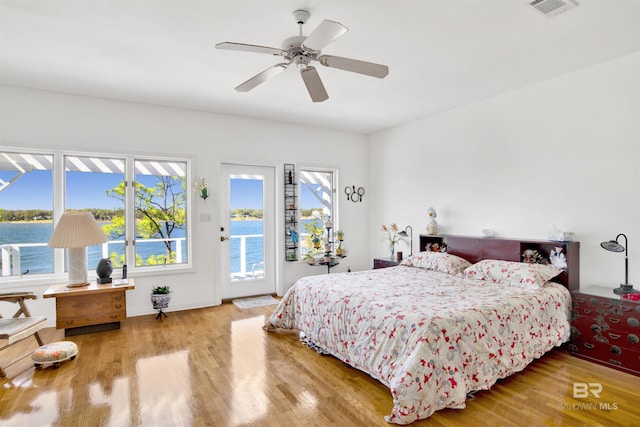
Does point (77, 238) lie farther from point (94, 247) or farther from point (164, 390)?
point (164, 390)

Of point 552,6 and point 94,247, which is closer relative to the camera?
point 552,6

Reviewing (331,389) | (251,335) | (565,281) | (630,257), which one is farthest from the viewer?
(251,335)

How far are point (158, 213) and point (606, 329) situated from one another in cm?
500

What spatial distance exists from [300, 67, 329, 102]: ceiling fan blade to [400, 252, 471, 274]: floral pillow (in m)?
2.46

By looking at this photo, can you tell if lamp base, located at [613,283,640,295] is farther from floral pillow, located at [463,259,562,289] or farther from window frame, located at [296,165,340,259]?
window frame, located at [296,165,340,259]

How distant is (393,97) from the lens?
4312 mm

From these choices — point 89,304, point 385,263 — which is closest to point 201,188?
point 89,304

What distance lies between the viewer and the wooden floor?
2.22 metres

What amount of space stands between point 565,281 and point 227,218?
4.20 metres

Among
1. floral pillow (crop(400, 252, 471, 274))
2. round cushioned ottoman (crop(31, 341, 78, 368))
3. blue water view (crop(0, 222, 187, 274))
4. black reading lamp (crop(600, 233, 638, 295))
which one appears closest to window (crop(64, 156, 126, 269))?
blue water view (crop(0, 222, 187, 274))

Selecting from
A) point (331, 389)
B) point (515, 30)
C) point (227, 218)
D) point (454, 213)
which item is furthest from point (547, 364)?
point (227, 218)

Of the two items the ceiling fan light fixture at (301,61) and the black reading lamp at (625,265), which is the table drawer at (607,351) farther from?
the ceiling fan light fixture at (301,61)

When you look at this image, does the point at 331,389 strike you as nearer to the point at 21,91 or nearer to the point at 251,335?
the point at 251,335

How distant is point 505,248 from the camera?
3.98 m
